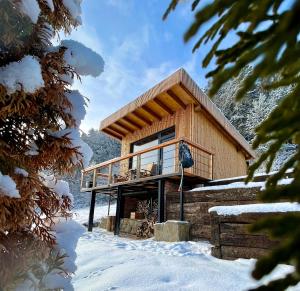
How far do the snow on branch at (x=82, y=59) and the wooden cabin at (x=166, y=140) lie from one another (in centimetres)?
578

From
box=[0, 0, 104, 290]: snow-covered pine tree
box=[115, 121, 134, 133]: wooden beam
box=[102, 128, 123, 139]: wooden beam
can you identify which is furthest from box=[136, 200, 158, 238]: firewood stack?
box=[0, 0, 104, 290]: snow-covered pine tree

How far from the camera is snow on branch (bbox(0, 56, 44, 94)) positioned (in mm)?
1870

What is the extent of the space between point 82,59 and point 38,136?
2.60 feet

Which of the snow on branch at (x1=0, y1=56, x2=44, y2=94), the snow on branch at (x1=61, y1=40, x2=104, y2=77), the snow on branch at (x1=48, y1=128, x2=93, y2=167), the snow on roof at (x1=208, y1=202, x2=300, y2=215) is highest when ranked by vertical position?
the snow on branch at (x1=61, y1=40, x2=104, y2=77)

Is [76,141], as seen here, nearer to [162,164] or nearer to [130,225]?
[130,225]

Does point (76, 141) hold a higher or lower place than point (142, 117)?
lower

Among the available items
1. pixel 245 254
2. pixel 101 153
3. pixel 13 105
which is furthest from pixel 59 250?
pixel 101 153

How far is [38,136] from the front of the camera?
7.64ft

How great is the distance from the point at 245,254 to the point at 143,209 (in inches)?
296

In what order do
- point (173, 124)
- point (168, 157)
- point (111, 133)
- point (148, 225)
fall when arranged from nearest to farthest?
point (148, 225)
point (168, 157)
point (173, 124)
point (111, 133)

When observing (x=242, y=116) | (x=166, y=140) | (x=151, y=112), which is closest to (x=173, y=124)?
(x=166, y=140)

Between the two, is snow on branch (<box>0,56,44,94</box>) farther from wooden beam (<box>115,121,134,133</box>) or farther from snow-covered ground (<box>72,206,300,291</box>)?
wooden beam (<box>115,121,134,133</box>)

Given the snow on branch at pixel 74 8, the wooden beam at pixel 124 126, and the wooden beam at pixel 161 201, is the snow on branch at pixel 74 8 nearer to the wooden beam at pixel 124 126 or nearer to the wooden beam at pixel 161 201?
the wooden beam at pixel 161 201

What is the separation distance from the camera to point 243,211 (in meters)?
4.46
